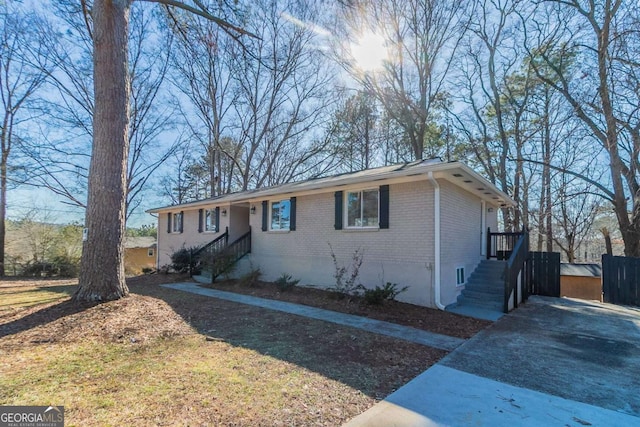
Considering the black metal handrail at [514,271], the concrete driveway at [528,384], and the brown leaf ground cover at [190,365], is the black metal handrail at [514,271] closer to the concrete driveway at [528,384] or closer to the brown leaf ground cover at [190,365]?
the concrete driveway at [528,384]

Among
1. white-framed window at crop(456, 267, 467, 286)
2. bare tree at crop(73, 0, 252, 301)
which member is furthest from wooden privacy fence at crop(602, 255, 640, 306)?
bare tree at crop(73, 0, 252, 301)

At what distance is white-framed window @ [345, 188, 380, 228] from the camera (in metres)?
8.62

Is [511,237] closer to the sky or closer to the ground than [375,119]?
closer to the ground

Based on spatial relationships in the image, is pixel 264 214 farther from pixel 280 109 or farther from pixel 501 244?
pixel 280 109

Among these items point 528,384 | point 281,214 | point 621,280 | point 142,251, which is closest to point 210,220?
point 281,214

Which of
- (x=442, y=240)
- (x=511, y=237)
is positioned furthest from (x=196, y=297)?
(x=511, y=237)

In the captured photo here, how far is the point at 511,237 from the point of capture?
486 inches

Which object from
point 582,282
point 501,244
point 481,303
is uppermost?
point 501,244

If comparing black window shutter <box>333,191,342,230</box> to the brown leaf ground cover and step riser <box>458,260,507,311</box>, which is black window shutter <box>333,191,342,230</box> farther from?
step riser <box>458,260,507,311</box>

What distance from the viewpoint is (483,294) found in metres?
8.58

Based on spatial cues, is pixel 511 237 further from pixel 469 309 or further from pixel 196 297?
pixel 196 297

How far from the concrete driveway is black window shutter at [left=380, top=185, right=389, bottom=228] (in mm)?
3358

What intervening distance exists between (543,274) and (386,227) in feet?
19.7

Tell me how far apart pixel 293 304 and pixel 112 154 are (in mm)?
Answer: 5104
